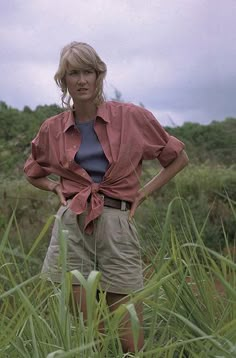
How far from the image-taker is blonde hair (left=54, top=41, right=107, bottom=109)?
12.0ft

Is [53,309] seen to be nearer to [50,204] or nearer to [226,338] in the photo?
[226,338]

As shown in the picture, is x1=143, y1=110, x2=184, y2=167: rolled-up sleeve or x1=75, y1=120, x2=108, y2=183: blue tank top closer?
x1=75, y1=120, x2=108, y2=183: blue tank top

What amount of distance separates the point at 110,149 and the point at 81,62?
0.37 m

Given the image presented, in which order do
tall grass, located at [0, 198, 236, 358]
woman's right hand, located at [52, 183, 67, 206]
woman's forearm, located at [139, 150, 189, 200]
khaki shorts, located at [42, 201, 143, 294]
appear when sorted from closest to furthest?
tall grass, located at [0, 198, 236, 358] < khaki shorts, located at [42, 201, 143, 294] < woman's right hand, located at [52, 183, 67, 206] < woman's forearm, located at [139, 150, 189, 200]

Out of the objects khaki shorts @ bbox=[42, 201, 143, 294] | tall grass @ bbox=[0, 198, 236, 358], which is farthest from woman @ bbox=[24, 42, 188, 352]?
tall grass @ bbox=[0, 198, 236, 358]

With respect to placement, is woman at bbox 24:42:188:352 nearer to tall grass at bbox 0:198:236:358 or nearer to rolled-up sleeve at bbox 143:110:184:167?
rolled-up sleeve at bbox 143:110:184:167

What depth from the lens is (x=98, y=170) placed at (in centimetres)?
370

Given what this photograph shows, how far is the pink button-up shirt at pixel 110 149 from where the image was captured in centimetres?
367

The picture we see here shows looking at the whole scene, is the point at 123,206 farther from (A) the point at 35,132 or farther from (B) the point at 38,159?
(A) the point at 35,132

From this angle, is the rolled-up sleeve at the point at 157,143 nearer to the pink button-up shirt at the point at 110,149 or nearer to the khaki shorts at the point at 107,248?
the pink button-up shirt at the point at 110,149

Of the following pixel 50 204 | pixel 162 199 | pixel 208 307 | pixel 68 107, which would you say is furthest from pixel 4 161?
pixel 208 307

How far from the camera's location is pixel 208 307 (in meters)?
2.70

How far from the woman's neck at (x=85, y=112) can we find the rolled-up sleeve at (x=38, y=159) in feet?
0.58

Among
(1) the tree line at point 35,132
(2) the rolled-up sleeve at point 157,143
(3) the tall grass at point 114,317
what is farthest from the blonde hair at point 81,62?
(1) the tree line at point 35,132
